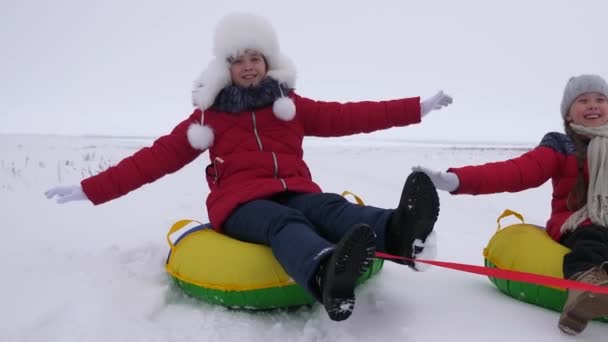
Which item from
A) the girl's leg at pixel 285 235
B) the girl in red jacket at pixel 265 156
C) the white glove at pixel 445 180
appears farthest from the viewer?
the white glove at pixel 445 180

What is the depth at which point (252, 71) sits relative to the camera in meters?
2.89

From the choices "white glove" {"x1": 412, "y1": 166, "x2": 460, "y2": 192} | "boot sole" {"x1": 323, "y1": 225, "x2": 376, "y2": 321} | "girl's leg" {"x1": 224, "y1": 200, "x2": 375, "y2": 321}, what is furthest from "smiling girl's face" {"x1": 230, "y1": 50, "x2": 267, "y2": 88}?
"boot sole" {"x1": 323, "y1": 225, "x2": 376, "y2": 321}

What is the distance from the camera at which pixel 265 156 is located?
264 cm

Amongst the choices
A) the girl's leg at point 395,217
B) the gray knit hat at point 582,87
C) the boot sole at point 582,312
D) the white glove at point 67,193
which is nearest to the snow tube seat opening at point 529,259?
the boot sole at point 582,312

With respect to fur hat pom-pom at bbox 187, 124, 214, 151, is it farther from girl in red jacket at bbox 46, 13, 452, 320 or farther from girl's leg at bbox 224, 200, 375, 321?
girl's leg at bbox 224, 200, 375, 321

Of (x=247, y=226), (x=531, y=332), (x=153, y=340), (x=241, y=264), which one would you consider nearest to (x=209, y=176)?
(x=247, y=226)

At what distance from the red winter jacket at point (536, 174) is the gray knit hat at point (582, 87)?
25 cm

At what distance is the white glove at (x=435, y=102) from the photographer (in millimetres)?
2916

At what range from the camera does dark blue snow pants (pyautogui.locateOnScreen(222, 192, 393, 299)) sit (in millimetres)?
1734

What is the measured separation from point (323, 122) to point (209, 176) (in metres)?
0.80

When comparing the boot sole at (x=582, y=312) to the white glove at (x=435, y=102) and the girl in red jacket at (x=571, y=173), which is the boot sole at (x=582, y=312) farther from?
the white glove at (x=435, y=102)

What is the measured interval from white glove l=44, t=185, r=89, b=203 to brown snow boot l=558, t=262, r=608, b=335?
245 centimetres

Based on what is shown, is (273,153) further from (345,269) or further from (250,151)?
(345,269)

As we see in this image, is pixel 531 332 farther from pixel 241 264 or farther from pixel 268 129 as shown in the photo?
pixel 268 129
